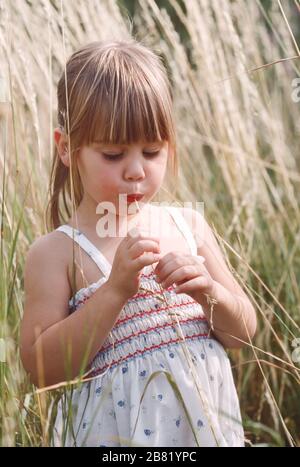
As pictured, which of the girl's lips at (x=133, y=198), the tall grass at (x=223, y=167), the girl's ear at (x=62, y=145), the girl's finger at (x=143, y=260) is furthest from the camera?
the tall grass at (x=223, y=167)

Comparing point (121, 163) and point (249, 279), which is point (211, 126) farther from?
point (121, 163)

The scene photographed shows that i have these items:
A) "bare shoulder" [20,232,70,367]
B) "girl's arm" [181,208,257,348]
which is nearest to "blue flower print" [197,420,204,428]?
"girl's arm" [181,208,257,348]

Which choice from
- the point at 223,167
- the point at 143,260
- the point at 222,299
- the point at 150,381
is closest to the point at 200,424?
the point at 150,381

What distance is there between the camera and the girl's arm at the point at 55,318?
1390mm

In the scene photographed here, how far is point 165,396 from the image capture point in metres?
1.45

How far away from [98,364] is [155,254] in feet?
0.81

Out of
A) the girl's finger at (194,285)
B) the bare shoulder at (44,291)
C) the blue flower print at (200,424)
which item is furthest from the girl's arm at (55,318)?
the blue flower print at (200,424)

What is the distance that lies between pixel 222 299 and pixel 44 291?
326 mm

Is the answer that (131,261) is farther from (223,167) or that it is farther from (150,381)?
(223,167)

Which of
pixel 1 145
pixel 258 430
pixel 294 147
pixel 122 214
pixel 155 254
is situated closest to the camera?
pixel 155 254

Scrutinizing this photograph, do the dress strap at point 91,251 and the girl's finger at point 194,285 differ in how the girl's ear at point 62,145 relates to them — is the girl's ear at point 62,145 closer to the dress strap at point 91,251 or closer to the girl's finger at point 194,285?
the dress strap at point 91,251

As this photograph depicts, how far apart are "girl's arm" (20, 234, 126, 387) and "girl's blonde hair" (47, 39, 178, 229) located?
0.13 metres

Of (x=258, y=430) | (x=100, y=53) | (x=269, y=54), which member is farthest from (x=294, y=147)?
(x=100, y=53)

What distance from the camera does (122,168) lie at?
1.43 meters
